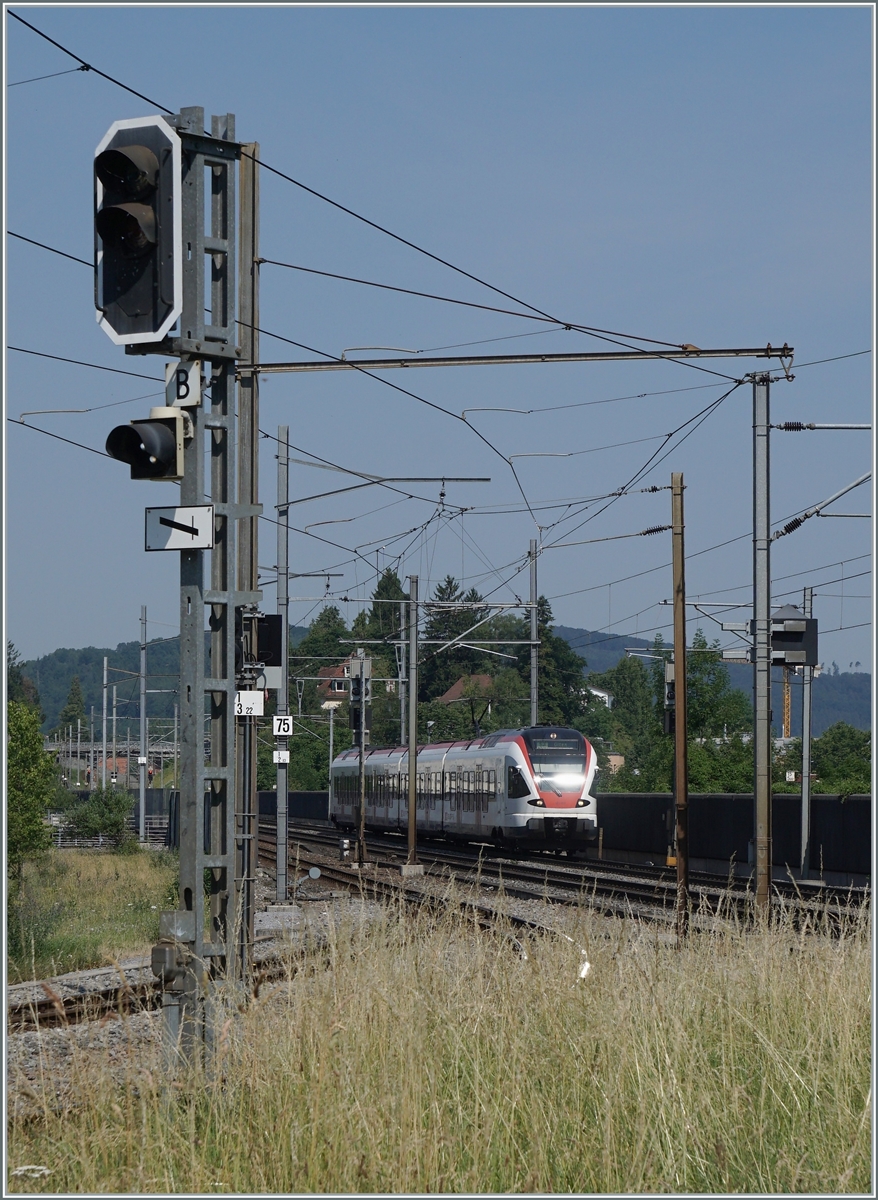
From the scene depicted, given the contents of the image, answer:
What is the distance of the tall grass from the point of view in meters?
5.45

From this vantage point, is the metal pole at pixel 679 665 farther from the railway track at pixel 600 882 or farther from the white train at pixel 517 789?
the white train at pixel 517 789

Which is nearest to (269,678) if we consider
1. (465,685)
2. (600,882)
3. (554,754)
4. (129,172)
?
(129,172)

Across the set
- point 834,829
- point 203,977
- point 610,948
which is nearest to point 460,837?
point 834,829

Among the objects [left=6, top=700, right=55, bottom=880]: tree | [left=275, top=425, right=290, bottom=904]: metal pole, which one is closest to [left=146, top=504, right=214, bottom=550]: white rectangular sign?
[left=275, top=425, right=290, bottom=904]: metal pole

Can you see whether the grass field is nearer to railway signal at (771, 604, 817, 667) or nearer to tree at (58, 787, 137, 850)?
tree at (58, 787, 137, 850)

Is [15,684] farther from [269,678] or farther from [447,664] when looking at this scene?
[269,678]

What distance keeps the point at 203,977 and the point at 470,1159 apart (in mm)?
1956

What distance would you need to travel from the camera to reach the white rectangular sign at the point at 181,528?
6832 mm

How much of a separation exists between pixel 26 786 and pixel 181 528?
30.4 meters

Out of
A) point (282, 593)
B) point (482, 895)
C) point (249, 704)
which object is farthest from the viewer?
point (482, 895)

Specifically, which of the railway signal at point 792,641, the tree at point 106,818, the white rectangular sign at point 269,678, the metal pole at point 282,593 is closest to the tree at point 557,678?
the tree at point 106,818

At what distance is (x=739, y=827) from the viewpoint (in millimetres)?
32781

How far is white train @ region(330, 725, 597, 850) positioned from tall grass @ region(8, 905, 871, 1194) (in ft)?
87.4

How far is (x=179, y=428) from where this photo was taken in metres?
6.83
